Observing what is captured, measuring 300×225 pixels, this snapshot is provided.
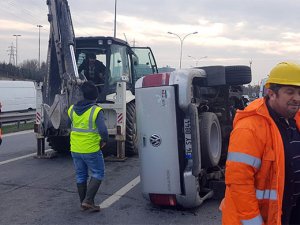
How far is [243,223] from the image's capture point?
2639mm

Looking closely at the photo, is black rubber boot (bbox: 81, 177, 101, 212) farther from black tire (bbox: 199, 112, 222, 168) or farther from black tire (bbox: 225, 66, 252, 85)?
black tire (bbox: 225, 66, 252, 85)

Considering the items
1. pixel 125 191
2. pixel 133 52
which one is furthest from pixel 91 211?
pixel 133 52

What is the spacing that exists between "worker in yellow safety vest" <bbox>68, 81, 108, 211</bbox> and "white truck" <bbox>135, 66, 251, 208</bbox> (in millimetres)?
635

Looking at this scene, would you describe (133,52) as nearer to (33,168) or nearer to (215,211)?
(33,168)

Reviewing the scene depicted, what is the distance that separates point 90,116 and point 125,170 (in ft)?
9.40

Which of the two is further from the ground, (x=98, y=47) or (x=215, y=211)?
(x=98, y=47)

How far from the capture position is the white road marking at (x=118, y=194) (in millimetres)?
6238

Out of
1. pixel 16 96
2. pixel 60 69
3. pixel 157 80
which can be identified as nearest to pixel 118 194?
pixel 157 80

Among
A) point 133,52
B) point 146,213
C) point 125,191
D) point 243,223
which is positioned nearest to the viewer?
point 243,223

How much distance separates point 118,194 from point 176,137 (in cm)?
188

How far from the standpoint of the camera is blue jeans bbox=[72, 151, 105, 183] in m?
5.88

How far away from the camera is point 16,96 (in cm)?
2788

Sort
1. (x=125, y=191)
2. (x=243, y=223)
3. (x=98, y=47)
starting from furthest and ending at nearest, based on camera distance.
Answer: (x=98, y=47) < (x=125, y=191) < (x=243, y=223)

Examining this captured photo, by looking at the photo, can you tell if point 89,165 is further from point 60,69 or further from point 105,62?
point 105,62
